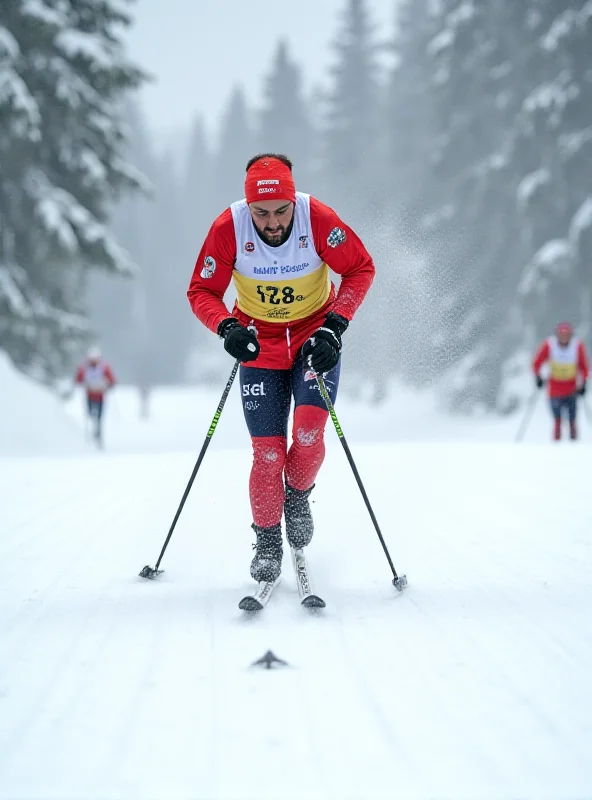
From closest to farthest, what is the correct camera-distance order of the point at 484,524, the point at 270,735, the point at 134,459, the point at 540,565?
the point at 270,735, the point at 540,565, the point at 484,524, the point at 134,459

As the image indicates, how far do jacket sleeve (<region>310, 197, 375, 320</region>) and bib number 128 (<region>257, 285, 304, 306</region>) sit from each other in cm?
22

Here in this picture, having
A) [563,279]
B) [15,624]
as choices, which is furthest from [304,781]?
[563,279]

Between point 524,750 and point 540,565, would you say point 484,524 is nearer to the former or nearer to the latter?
point 540,565

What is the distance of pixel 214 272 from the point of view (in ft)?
12.7

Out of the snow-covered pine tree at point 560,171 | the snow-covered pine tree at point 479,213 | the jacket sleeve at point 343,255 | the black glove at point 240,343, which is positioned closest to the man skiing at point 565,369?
the snow-covered pine tree at point 560,171

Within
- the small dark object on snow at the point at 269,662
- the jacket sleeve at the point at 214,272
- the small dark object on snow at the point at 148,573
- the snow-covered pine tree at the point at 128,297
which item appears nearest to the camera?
the small dark object on snow at the point at 269,662

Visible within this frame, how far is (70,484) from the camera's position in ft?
22.9

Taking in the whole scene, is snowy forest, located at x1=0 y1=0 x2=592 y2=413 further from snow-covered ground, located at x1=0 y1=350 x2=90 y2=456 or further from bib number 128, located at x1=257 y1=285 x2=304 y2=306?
bib number 128, located at x1=257 y1=285 x2=304 y2=306

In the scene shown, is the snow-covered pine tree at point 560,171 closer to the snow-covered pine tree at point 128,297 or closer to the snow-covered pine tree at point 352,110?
the snow-covered pine tree at point 352,110

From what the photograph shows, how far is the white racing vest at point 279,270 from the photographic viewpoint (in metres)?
3.80

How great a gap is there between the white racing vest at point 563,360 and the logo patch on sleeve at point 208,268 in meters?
8.96

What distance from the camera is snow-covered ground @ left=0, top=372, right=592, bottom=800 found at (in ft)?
7.42

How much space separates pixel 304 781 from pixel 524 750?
688 millimetres

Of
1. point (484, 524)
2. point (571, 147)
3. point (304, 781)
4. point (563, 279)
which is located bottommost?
point (304, 781)
